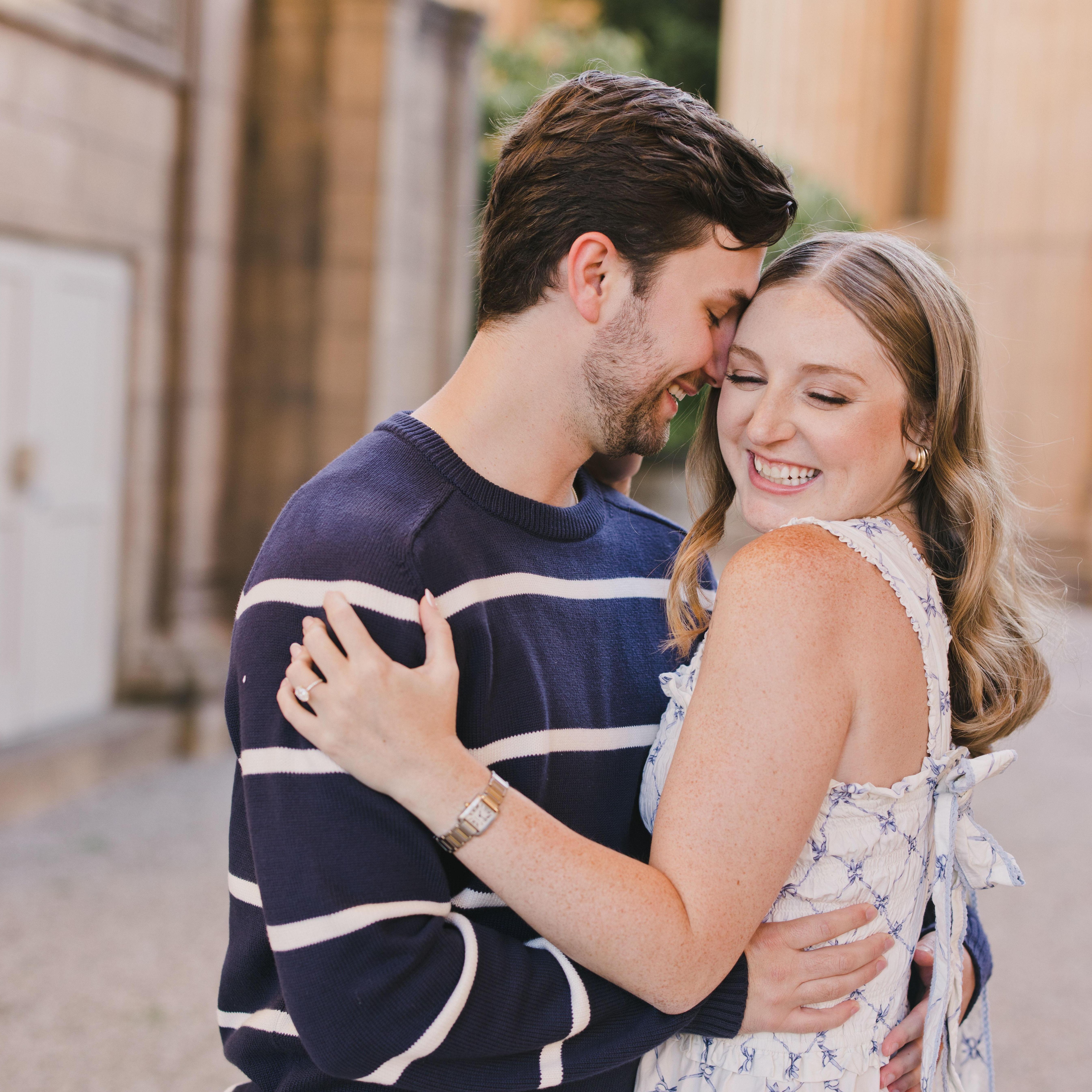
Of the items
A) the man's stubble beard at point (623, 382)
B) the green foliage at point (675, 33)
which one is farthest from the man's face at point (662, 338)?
the green foliage at point (675, 33)

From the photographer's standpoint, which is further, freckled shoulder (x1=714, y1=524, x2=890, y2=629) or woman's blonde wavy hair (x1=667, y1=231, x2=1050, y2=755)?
woman's blonde wavy hair (x1=667, y1=231, x2=1050, y2=755)

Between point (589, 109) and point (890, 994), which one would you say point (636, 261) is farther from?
point (890, 994)

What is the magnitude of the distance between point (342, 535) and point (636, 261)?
2.01ft

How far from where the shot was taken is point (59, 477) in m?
6.55

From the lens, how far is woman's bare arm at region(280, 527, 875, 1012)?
1436mm

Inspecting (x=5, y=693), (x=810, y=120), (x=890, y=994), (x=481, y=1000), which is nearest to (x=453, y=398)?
(x=481, y=1000)

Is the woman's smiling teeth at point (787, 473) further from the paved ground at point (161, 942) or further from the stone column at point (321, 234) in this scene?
the stone column at point (321, 234)

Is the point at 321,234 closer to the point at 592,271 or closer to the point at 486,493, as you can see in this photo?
the point at 592,271

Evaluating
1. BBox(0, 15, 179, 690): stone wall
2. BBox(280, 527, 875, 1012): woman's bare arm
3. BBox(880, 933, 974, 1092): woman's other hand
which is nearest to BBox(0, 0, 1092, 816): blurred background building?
BBox(0, 15, 179, 690): stone wall

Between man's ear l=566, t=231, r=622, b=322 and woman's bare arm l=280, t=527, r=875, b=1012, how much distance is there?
0.45 metres

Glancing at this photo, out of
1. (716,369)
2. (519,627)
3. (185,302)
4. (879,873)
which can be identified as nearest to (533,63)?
(185,302)

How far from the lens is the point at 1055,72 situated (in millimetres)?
16172

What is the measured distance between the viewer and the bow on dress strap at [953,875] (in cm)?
177

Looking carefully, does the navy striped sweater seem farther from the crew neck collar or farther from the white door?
the white door
